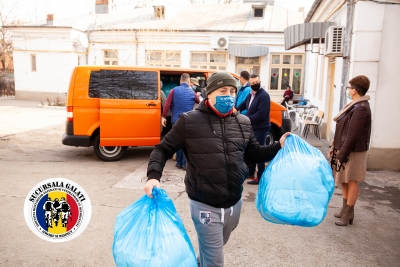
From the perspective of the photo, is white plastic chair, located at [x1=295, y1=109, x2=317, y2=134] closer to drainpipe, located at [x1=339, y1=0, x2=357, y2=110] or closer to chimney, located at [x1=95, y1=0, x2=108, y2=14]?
drainpipe, located at [x1=339, y1=0, x2=357, y2=110]

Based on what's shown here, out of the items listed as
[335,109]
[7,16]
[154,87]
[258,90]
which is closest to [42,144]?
[154,87]

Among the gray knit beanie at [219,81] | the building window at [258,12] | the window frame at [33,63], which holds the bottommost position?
the gray knit beanie at [219,81]

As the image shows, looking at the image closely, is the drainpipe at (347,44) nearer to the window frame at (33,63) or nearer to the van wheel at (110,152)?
the van wheel at (110,152)

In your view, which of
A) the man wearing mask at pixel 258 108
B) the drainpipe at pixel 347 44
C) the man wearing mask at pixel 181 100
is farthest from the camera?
the drainpipe at pixel 347 44

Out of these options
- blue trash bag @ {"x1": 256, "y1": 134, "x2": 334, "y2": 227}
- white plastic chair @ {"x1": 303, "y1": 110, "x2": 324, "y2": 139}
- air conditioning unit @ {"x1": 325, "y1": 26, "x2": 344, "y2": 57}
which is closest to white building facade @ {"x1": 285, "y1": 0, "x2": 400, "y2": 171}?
air conditioning unit @ {"x1": 325, "y1": 26, "x2": 344, "y2": 57}

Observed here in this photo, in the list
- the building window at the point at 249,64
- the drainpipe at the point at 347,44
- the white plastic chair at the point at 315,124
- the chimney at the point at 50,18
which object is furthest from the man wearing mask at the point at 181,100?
the chimney at the point at 50,18

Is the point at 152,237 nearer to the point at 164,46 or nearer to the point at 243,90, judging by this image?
the point at 243,90

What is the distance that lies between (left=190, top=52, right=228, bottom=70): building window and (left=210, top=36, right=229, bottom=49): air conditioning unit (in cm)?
90

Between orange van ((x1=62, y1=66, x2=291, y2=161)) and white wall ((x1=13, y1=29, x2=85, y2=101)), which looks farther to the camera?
white wall ((x1=13, y1=29, x2=85, y2=101))

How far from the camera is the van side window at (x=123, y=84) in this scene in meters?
7.35

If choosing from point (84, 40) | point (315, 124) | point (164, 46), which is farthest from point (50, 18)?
point (315, 124)

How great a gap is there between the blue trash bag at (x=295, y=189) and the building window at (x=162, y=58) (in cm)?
1950

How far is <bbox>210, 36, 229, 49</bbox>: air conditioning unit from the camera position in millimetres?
20688

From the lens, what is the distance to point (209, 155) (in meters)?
2.49
